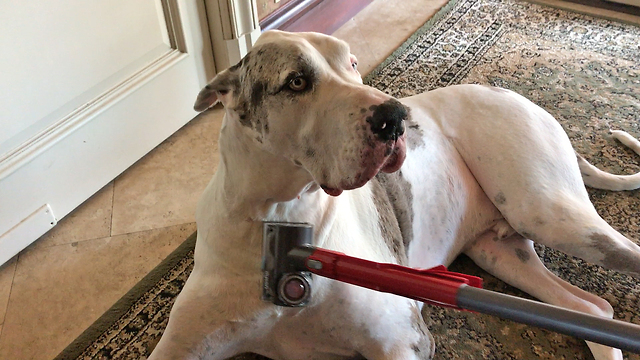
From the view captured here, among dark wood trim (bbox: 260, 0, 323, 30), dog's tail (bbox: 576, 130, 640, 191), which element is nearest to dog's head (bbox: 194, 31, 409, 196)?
dog's tail (bbox: 576, 130, 640, 191)

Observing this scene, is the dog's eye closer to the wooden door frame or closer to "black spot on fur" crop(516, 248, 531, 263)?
"black spot on fur" crop(516, 248, 531, 263)

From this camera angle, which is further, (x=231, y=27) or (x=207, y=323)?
(x=231, y=27)

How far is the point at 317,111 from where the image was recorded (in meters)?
1.15

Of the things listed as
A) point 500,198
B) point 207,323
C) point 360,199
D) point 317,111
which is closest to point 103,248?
point 207,323

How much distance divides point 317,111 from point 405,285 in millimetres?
401

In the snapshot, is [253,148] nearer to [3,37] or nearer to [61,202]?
[3,37]

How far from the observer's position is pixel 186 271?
2.03 m

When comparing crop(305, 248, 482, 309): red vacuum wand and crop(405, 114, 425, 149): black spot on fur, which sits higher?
crop(305, 248, 482, 309): red vacuum wand

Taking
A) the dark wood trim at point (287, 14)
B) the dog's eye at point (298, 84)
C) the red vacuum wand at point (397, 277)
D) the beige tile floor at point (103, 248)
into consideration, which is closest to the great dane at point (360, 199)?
the dog's eye at point (298, 84)

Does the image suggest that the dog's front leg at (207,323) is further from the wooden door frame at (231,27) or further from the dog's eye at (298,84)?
the wooden door frame at (231,27)

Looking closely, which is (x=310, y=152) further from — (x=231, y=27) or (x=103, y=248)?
(x=231, y=27)

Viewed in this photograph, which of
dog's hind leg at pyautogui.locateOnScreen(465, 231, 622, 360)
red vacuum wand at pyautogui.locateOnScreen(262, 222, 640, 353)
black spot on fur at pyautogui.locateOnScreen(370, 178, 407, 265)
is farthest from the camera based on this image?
dog's hind leg at pyautogui.locateOnScreen(465, 231, 622, 360)

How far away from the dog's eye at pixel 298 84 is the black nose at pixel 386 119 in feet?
0.58

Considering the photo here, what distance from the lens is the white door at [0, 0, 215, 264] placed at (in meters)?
2.04
